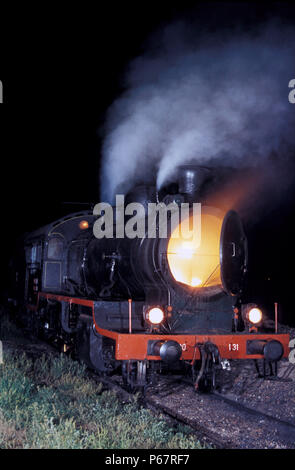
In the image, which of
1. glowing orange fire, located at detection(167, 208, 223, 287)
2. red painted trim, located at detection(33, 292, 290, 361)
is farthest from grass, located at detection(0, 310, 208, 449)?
glowing orange fire, located at detection(167, 208, 223, 287)

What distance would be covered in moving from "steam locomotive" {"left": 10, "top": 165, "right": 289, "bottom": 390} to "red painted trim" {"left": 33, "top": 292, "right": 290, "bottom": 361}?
0.5 inches

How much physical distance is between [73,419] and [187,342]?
5.89 feet

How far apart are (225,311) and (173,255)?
128 centimetres

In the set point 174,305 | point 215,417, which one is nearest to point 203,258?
point 174,305

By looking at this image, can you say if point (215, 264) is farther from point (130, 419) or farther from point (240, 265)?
point (130, 419)

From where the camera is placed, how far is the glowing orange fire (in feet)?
22.3

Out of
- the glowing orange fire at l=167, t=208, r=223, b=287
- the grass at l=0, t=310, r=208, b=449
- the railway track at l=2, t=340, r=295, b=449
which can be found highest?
the glowing orange fire at l=167, t=208, r=223, b=287

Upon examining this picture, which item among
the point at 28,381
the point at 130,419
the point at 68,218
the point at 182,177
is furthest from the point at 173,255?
the point at 68,218

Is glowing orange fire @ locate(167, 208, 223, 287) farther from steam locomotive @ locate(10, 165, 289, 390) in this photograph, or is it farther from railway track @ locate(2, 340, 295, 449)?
railway track @ locate(2, 340, 295, 449)

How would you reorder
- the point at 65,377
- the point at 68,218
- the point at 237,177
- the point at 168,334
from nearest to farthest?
the point at 168,334 < the point at 65,377 < the point at 68,218 < the point at 237,177

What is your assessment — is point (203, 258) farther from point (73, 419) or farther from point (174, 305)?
point (73, 419)

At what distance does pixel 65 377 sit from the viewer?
7.56m

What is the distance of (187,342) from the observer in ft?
21.0

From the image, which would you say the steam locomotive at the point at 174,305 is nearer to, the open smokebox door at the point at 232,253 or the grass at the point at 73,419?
the open smokebox door at the point at 232,253
